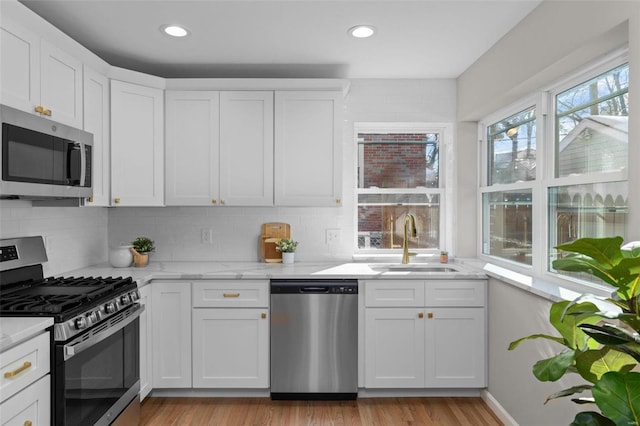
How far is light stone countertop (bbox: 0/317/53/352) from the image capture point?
4.82 feet

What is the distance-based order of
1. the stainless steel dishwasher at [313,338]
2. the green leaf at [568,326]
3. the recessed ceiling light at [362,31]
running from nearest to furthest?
the green leaf at [568,326], the recessed ceiling light at [362,31], the stainless steel dishwasher at [313,338]

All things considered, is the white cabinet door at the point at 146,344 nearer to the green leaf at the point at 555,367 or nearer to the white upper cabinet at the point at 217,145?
the white upper cabinet at the point at 217,145

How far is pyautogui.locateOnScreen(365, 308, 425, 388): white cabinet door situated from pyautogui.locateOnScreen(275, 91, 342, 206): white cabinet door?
0.95 metres

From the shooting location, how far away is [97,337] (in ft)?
6.52

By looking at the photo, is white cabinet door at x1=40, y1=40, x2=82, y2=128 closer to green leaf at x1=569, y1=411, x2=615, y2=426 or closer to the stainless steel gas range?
the stainless steel gas range

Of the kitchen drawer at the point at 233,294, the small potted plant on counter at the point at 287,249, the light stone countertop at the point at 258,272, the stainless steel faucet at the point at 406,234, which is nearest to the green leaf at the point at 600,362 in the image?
the light stone countertop at the point at 258,272

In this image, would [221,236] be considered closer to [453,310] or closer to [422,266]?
[422,266]

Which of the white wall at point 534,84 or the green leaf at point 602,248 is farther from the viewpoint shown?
the white wall at point 534,84

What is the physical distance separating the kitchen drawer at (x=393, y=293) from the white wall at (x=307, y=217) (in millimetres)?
689

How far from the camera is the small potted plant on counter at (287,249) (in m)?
3.30

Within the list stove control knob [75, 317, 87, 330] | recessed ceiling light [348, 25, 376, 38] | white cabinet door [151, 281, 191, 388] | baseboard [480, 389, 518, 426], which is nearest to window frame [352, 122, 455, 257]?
recessed ceiling light [348, 25, 376, 38]

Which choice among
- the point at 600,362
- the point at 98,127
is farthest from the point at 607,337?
the point at 98,127

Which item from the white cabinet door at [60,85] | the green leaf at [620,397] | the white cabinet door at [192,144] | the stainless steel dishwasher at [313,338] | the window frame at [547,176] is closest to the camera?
the green leaf at [620,397]

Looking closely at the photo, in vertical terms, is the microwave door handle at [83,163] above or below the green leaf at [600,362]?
above
